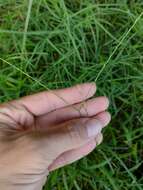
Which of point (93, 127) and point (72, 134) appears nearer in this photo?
point (72, 134)

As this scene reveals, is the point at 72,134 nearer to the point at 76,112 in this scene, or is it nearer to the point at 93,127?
the point at 93,127

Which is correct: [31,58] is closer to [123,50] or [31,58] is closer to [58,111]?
[58,111]

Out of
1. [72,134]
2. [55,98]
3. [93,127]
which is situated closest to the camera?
[72,134]

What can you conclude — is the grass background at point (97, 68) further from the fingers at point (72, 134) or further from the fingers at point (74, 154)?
the fingers at point (72, 134)

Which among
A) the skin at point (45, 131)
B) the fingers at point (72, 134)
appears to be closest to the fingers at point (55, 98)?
the skin at point (45, 131)

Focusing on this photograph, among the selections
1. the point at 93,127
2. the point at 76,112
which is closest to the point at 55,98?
the point at 76,112
